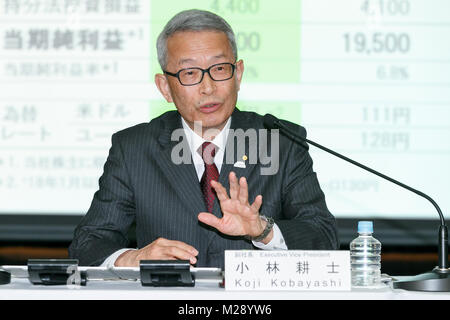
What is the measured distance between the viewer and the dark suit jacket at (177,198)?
258 centimetres

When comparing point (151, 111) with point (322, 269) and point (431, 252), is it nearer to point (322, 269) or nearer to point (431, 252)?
point (431, 252)

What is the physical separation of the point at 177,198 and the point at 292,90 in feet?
3.99

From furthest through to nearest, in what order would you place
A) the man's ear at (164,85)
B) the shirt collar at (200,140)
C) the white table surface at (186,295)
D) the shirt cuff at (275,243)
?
the man's ear at (164,85), the shirt collar at (200,140), the shirt cuff at (275,243), the white table surface at (186,295)

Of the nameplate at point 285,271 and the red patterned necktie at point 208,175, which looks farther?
the red patterned necktie at point 208,175

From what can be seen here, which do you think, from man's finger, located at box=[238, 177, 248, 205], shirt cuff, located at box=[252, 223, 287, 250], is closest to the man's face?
shirt cuff, located at box=[252, 223, 287, 250]

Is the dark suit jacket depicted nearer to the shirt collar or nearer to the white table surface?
the shirt collar

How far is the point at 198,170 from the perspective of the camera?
8.84 feet

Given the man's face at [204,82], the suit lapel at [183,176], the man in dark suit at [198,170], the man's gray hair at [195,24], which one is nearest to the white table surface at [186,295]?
the man in dark suit at [198,170]

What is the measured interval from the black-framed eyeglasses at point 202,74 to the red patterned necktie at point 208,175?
0.78 ft

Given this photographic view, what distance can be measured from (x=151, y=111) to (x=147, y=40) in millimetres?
342

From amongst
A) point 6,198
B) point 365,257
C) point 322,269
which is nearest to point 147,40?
point 6,198

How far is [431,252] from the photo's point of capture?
379 cm

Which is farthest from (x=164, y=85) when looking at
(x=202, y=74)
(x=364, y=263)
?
(x=364, y=263)

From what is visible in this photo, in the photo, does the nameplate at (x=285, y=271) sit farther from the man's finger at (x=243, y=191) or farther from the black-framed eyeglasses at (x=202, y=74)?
the black-framed eyeglasses at (x=202, y=74)
